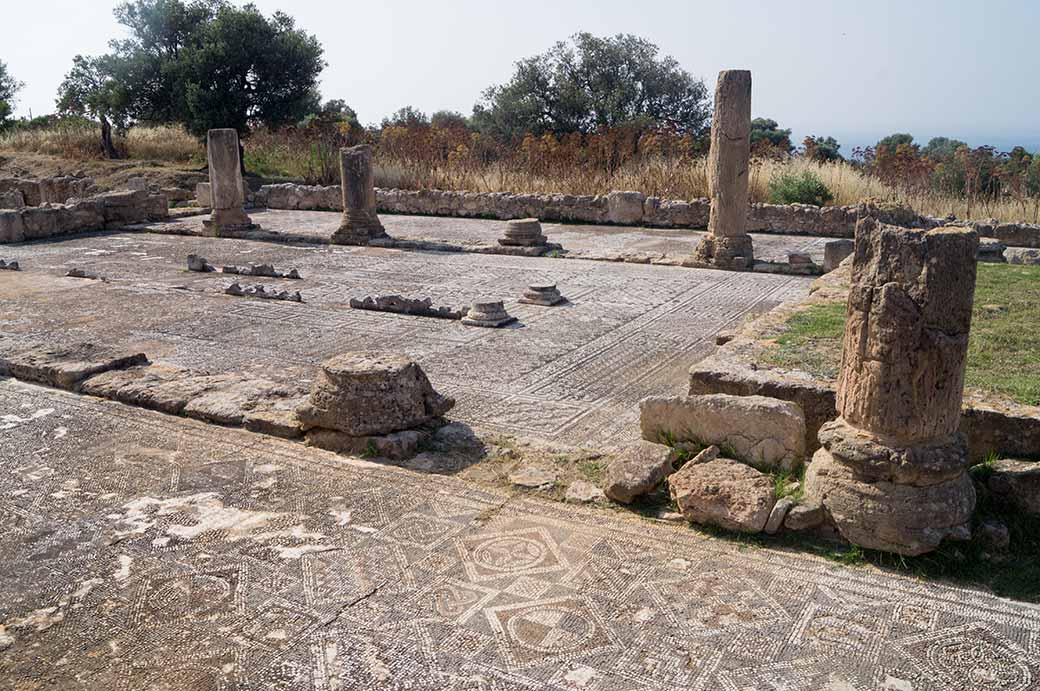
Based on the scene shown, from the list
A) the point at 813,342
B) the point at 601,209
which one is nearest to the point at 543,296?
the point at 813,342

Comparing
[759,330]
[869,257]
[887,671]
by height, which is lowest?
[887,671]

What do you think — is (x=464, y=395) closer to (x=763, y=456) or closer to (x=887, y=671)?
(x=763, y=456)

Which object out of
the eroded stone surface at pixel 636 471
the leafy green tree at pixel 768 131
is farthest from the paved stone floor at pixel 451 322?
the leafy green tree at pixel 768 131

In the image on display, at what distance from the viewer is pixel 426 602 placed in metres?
3.69

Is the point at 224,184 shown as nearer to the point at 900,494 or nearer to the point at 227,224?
the point at 227,224

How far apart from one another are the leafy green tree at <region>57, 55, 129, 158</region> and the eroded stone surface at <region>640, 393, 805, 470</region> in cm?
2230

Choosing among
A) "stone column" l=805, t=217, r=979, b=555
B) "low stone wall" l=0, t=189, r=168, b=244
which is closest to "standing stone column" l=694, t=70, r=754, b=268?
"stone column" l=805, t=217, r=979, b=555

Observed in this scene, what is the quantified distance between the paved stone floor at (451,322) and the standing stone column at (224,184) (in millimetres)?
2030

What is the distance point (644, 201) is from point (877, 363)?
41.7 feet

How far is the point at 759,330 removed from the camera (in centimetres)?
641

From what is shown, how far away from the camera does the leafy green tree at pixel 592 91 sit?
29281mm

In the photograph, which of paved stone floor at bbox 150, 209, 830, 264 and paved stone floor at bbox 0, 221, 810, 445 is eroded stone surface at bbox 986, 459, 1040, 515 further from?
paved stone floor at bbox 150, 209, 830, 264

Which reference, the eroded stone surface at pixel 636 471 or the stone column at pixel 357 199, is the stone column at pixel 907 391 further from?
the stone column at pixel 357 199

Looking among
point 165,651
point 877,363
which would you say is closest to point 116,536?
point 165,651
